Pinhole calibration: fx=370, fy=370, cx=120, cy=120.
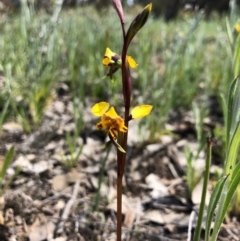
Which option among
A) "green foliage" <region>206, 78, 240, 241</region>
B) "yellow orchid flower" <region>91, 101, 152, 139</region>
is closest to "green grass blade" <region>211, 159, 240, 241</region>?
"green foliage" <region>206, 78, 240, 241</region>

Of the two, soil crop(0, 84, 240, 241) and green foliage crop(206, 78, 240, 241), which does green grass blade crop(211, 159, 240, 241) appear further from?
soil crop(0, 84, 240, 241)

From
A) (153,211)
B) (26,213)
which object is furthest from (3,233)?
(153,211)

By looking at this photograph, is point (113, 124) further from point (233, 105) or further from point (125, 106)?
point (233, 105)

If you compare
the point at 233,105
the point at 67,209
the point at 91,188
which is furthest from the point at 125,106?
the point at 91,188

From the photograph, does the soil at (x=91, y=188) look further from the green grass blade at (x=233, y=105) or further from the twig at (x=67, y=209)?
the green grass blade at (x=233, y=105)

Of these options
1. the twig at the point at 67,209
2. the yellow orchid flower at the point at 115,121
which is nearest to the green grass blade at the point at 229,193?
the yellow orchid flower at the point at 115,121

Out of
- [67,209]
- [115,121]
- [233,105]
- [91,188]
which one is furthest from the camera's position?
[91,188]

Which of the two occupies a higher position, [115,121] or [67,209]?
[115,121]

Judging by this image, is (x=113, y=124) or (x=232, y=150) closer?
(x=113, y=124)

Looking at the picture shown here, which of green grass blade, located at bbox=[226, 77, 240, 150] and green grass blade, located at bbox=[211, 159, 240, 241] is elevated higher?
green grass blade, located at bbox=[226, 77, 240, 150]
